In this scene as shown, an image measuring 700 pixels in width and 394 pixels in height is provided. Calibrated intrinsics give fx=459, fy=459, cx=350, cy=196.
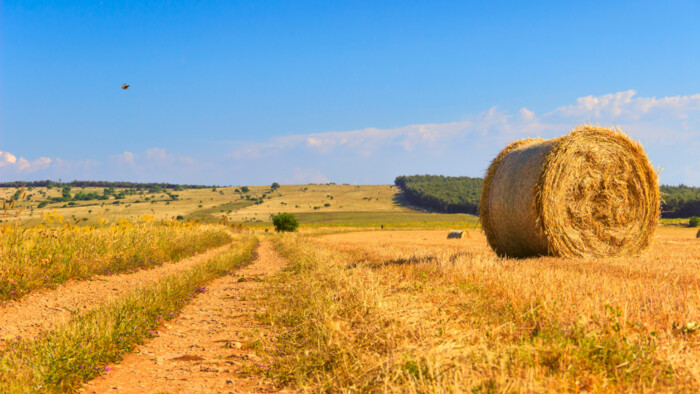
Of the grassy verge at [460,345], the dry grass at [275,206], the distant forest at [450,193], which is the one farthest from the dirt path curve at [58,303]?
the distant forest at [450,193]

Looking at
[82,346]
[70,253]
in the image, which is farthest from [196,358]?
[70,253]

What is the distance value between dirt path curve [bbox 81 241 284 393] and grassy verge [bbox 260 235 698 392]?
379 millimetres

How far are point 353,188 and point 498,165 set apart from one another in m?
125

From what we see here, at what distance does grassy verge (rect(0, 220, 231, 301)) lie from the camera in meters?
9.00

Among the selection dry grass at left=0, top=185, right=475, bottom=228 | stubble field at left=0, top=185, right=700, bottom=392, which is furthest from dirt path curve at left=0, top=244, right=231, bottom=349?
dry grass at left=0, top=185, right=475, bottom=228

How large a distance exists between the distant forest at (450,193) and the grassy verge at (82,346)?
7882 centimetres

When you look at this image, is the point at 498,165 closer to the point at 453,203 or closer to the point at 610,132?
the point at 610,132

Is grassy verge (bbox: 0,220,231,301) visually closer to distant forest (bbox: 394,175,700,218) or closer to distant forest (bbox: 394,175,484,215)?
distant forest (bbox: 394,175,700,218)

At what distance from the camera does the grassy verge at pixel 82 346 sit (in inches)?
165

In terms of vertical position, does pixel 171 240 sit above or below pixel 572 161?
below

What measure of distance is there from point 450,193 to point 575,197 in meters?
97.7

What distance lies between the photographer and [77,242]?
1280 cm

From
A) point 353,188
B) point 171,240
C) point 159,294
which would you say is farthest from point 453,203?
point 159,294

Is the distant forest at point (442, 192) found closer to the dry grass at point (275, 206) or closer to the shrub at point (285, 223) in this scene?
the dry grass at point (275, 206)
